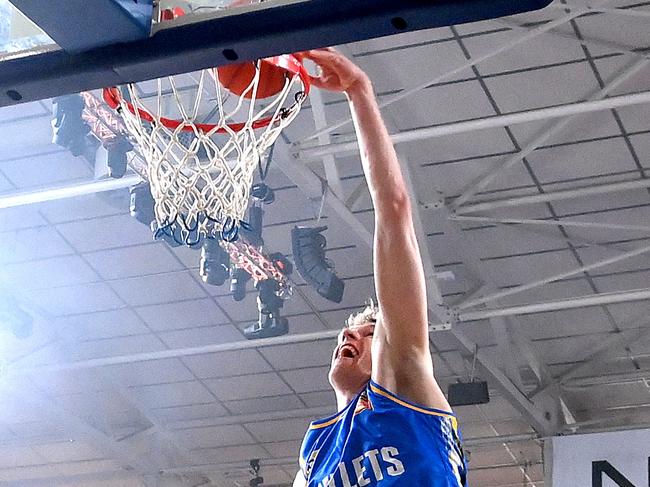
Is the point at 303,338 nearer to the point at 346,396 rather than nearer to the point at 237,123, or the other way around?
the point at 237,123

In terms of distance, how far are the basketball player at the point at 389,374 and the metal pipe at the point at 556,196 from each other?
6838 mm

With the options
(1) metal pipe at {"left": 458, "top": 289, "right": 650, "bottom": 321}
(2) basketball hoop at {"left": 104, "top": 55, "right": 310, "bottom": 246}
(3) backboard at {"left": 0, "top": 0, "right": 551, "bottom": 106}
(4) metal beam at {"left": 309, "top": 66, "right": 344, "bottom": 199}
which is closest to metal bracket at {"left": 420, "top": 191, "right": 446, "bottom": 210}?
(4) metal beam at {"left": 309, "top": 66, "right": 344, "bottom": 199}

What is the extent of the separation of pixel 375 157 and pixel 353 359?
67 cm

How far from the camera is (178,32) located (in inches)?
120

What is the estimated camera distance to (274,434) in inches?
580

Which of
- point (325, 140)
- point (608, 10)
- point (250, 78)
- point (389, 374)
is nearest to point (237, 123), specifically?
point (250, 78)

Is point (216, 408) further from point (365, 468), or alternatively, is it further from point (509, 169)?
point (365, 468)

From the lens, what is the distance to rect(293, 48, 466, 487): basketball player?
336cm

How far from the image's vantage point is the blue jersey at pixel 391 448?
130 inches

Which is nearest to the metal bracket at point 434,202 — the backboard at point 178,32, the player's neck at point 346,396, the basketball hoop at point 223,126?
the basketball hoop at point 223,126

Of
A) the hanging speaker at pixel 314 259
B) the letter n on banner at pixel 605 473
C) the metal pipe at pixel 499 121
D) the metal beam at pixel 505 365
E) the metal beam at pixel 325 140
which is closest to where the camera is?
the metal pipe at pixel 499 121

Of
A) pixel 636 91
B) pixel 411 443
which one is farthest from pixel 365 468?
pixel 636 91

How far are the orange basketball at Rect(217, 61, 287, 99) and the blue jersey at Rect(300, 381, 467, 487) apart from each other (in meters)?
1.31

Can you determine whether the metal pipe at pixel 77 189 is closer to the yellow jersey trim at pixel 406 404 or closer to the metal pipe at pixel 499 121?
the metal pipe at pixel 499 121
